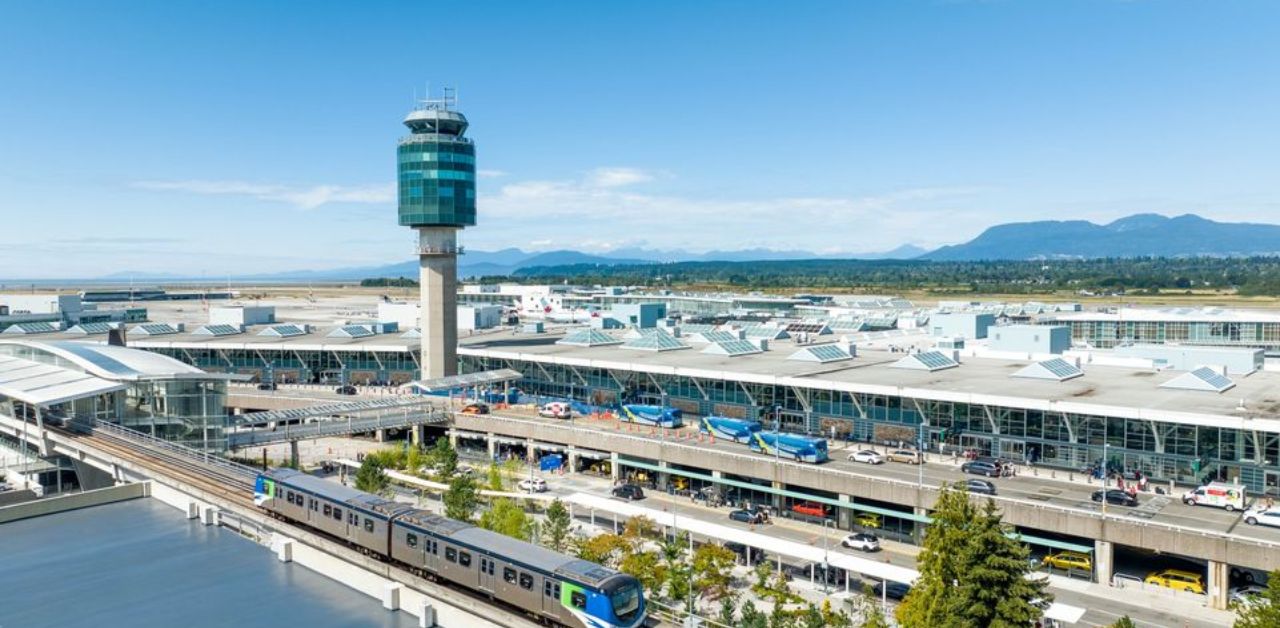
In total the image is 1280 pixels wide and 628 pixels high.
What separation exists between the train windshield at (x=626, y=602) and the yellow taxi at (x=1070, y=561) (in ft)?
108

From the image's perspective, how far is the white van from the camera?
172 feet

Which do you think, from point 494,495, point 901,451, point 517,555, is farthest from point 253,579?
point 901,451

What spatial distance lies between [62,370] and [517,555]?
1930 inches

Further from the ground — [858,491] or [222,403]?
[222,403]

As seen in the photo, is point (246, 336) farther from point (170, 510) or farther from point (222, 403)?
point (170, 510)

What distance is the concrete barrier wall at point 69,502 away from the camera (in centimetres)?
3631

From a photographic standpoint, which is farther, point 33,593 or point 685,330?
point 685,330

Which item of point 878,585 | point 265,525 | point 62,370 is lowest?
point 878,585

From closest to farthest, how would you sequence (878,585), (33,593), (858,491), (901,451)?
1. (33,593)
2. (878,585)
3. (858,491)
4. (901,451)

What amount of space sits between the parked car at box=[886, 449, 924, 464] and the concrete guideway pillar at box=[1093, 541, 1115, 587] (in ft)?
52.6

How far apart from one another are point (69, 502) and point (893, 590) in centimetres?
3901

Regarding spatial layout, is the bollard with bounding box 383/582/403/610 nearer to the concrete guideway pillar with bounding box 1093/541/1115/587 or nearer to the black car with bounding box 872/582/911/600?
the black car with bounding box 872/582/911/600

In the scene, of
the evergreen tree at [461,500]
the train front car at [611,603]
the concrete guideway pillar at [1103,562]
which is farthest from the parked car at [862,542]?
the train front car at [611,603]

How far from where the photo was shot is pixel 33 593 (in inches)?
1105
